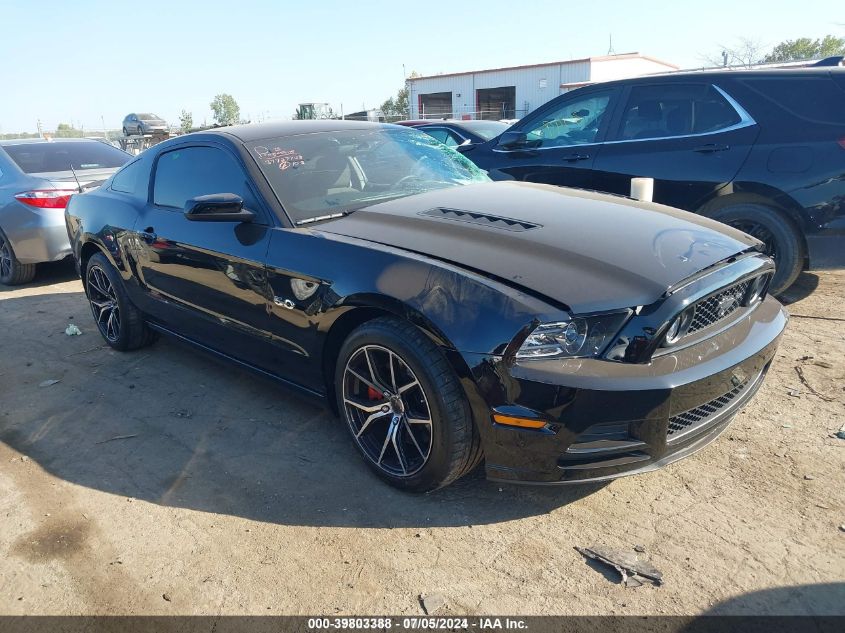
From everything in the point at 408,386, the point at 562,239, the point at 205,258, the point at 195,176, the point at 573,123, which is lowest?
the point at 408,386

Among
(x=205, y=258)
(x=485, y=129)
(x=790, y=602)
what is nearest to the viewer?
(x=790, y=602)

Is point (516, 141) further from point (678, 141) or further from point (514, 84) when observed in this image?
point (514, 84)

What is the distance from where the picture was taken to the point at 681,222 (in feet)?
10.00

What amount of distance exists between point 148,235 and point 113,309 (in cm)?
103

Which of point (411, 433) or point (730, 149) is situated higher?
point (730, 149)

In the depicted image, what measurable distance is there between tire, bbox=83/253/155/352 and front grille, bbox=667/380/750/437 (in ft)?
12.3

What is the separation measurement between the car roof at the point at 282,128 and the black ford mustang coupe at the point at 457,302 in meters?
0.03

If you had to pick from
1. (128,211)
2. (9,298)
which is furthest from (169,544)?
(9,298)

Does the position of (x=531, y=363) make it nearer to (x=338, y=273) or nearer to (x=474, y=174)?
(x=338, y=273)

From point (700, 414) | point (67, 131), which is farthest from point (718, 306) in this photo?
point (67, 131)

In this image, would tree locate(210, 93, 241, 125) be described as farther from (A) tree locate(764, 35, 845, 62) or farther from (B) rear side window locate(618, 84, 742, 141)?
(B) rear side window locate(618, 84, 742, 141)

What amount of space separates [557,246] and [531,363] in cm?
61

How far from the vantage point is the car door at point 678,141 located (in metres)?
4.71

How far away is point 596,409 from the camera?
222 cm
